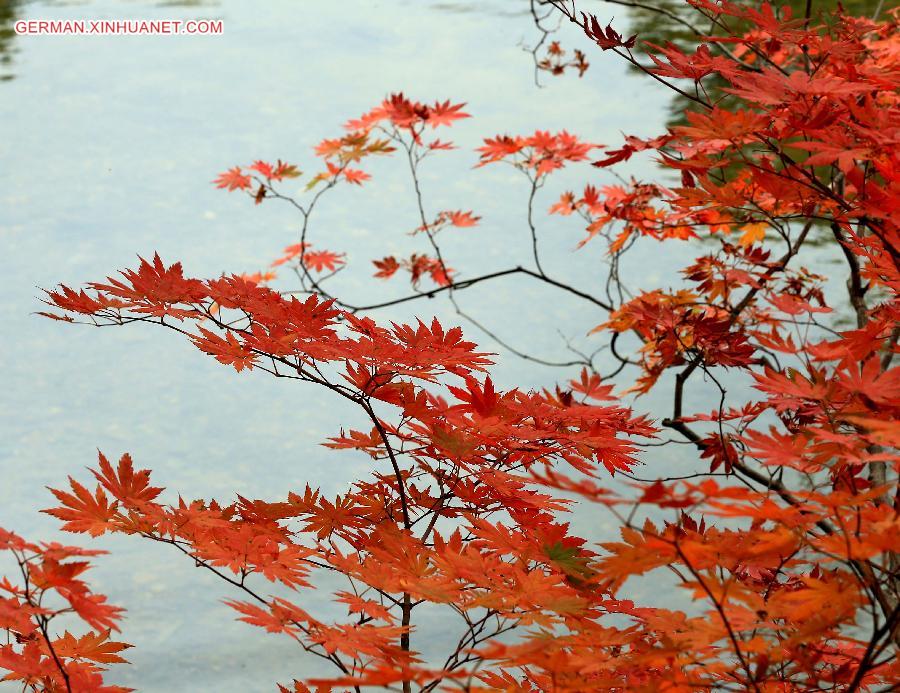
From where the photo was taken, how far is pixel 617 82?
5102 millimetres

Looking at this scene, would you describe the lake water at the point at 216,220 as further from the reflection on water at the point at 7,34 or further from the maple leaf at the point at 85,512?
the maple leaf at the point at 85,512

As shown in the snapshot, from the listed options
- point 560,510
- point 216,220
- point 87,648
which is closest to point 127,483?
point 87,648

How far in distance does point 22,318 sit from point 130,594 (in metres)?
1.41

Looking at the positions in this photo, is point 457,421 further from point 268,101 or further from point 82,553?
point 268,101

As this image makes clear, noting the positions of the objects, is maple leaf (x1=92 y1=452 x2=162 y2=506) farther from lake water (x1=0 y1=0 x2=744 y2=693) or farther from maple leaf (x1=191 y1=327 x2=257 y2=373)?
lake water (x1=0 y1=0 x2=744 y2=693)

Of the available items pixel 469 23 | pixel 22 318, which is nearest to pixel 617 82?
pixel 469 23

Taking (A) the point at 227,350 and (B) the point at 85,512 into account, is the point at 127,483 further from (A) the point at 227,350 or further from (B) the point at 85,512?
(A) the point at 227,350

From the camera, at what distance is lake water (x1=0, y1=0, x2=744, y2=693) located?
98.4 inches

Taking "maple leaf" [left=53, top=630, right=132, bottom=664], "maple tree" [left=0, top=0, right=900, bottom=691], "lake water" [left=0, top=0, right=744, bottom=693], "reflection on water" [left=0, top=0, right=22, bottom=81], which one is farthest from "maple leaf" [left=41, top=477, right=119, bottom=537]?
"reflection on water" [left=0, top=0, right=22, bottom=81]

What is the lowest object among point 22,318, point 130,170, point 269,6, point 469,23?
point 22,318

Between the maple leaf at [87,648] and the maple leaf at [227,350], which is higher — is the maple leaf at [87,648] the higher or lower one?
the lower one

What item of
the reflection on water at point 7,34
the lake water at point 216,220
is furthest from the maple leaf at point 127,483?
the reflection on water at point 7,34

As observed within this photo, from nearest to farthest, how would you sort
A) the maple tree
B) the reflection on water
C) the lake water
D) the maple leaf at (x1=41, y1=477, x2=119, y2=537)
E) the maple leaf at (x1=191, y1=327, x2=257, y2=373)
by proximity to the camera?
the maple tree
the maple leaf at (x1=41, y1=477, x2=119, y2=537)
the maple leaf at (x1=191, y1=327, x2=257, y2=373)
the lake water
the reflection on water

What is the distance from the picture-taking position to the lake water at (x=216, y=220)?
8.20ft
